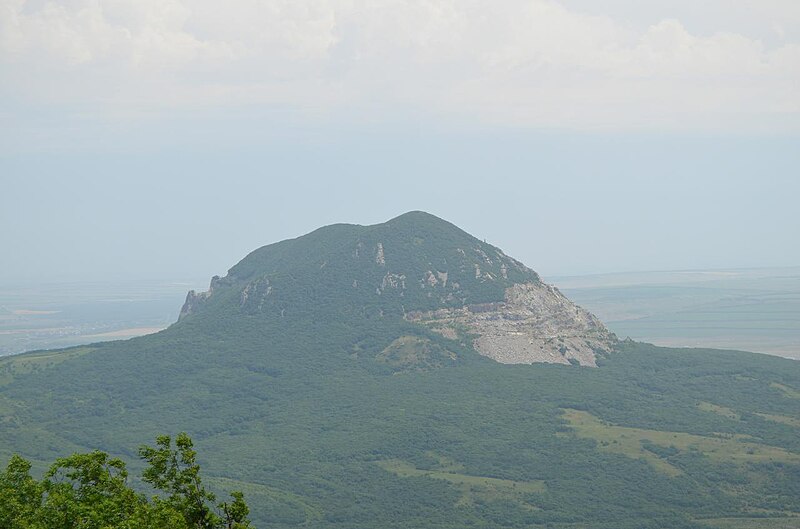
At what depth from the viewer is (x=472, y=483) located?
A: 5182 inches

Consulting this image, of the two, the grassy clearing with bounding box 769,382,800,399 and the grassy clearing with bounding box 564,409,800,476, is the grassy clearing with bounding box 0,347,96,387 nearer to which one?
the grassy clearing with bounding box 564,409,800,476

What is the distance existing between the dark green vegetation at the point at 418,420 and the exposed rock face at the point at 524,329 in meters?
2.69

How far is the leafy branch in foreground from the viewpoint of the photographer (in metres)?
55.7

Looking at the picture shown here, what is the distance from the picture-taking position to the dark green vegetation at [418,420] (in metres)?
126

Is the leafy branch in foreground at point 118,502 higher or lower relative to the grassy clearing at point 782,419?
higher

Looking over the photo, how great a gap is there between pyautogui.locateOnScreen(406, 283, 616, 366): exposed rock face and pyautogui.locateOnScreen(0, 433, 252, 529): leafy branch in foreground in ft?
413

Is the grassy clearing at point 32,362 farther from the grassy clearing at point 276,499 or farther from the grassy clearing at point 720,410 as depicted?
the grassy clearing at point 720,410

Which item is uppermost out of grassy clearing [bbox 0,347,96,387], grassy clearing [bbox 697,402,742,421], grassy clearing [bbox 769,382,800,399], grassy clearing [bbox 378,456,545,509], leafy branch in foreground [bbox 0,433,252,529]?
grassy clearing [bbox 0,347,96,387]

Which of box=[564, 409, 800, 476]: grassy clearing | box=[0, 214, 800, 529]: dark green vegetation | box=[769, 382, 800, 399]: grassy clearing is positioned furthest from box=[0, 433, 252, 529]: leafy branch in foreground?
box=[769, 382, 800, 399]: grassy clearing

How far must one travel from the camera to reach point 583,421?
15475cm

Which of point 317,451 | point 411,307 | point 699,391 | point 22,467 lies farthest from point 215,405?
point 22,467

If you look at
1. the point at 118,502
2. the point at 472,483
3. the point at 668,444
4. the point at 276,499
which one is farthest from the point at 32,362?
the point at 118,502

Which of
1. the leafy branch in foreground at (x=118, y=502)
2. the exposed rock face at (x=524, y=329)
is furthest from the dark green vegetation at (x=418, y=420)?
the leafy branch in foreground at (x=118, y=502)

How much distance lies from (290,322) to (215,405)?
33.4 meters
